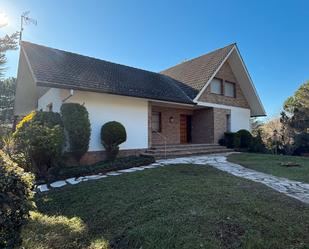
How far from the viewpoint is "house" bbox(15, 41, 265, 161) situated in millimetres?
9852

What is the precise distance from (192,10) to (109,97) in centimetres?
625

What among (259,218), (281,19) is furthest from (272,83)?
(259,218)

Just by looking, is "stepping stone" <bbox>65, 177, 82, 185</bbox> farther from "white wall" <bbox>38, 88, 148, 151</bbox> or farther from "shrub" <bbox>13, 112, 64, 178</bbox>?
"white wall" <bbox>38, 88, 148, 151</bbox>

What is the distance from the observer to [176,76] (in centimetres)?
1730

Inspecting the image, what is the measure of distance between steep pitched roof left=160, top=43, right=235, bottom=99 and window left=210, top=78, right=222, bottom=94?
1.01 m

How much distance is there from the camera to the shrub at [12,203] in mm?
2637

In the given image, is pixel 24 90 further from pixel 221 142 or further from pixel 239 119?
pixel 239 119

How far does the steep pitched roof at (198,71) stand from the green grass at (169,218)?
31.1ft

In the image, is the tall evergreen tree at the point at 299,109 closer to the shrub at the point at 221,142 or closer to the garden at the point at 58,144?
the shrub at the point at 221,142

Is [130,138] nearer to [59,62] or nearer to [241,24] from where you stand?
[59,62]

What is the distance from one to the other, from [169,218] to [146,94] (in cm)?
848

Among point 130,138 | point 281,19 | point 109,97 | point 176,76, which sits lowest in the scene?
point 130,138

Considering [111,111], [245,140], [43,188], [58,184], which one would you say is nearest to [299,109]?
[245,140]

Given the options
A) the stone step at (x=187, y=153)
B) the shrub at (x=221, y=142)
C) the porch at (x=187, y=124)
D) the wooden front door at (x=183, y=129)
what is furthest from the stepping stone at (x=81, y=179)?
the shrub at (x=221, y=142)
